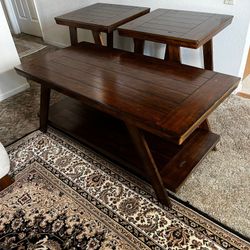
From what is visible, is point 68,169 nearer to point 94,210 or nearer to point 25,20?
point 94,210

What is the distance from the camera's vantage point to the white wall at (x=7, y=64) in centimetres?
225

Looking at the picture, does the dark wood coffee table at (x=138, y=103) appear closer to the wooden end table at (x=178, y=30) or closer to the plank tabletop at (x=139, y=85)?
the plank tabletop at (x=139, y=85)

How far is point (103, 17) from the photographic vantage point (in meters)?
2.15

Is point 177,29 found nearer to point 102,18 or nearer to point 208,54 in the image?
point 208,54

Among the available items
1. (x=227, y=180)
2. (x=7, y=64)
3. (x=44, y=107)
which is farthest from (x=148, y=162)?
(x=7, y=64)

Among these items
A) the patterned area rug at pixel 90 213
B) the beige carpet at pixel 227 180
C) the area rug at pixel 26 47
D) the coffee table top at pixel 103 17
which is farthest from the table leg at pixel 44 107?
the area rug at pixel 26 47

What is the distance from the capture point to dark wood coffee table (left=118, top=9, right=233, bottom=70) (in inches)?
63.4

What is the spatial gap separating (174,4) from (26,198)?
187 cm

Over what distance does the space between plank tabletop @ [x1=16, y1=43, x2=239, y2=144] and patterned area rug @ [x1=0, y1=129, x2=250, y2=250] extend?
47cm

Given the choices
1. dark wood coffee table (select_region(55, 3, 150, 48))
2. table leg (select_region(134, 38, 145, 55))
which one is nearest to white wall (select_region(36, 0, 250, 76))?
dark wood coffee table (select_region(55, 3, 150, 48))

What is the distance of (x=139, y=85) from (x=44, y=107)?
2.56ft

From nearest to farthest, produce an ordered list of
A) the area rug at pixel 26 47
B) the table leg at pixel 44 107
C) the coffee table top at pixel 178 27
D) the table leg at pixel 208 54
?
the coffee table top at pixel 178 27, the table leg at pixel 44 107, the table leg at pixel 208 54, the area rug at pixel 26 47

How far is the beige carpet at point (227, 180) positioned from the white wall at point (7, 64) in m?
1.85

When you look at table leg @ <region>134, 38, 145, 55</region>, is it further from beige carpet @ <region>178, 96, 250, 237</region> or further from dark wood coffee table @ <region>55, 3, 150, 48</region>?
beige carpet @ <region>178, 96, 250, 237</region>
